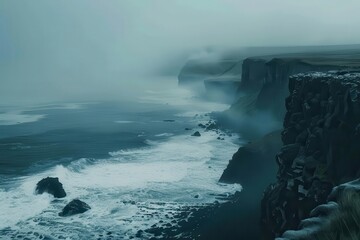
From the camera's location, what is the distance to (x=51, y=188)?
45094 millimetres

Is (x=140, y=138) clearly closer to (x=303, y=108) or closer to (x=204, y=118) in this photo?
(x=204, y=118)

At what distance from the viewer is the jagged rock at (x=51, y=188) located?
44.6 metres

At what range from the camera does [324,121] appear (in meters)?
26.1

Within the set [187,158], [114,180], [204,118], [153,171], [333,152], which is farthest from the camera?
[204,118]

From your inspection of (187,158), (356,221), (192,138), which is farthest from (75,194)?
(356,221)

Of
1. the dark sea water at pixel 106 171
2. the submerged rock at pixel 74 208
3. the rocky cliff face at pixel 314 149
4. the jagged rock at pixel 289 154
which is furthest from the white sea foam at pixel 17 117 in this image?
the jagged rock at pixel 289 154

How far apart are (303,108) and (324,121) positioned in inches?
134

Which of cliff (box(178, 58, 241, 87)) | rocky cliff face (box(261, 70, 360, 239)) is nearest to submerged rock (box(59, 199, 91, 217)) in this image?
rocky cliff face (box(261, 70, 360, 239))

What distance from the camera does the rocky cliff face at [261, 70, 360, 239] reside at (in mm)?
23750

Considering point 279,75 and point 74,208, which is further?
point 279,75

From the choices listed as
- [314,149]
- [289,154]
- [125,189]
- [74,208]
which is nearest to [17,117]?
[125,189]

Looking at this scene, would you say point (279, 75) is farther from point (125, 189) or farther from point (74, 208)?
point (74, 208)

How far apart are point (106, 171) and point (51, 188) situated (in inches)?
403

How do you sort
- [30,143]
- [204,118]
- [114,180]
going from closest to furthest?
1. [114,180]
2. [30,143]
3. [204,118]
